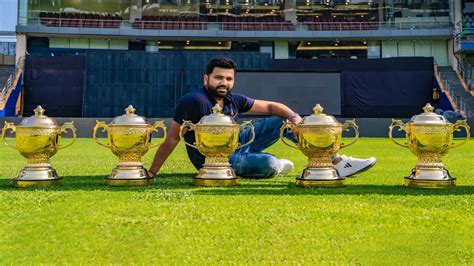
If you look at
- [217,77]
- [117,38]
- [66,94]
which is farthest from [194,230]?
[117,38]

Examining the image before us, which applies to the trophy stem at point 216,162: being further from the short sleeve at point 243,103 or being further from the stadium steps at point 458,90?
the stadium steps at point 458,90

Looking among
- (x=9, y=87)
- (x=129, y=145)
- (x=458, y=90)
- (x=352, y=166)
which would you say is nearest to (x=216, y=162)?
(x=129, y=145)

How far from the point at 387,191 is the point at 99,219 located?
5.23ft

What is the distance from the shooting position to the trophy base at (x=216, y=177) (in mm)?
2717

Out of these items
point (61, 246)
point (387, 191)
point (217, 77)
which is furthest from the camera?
point (217, 77)

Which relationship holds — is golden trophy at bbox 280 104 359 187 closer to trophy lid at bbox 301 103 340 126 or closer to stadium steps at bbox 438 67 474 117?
trophy lid at bbox 301 103 340 126

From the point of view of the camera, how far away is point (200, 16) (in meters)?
30.8

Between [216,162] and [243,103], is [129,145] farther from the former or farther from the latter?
[243,103]

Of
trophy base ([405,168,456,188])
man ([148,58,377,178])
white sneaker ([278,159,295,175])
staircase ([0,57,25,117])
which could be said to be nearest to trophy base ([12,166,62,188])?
man ([148,58,377,178])

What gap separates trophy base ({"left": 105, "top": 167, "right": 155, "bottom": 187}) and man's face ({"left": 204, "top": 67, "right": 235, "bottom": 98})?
72 cm

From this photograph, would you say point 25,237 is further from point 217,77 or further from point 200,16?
point 200,16

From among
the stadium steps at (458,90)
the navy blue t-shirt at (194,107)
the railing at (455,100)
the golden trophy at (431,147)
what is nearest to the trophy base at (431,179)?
the golden trophy at (431,147)

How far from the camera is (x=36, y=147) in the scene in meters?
2.66

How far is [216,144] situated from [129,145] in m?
0.52
